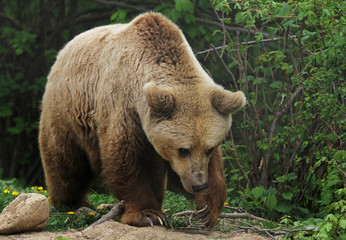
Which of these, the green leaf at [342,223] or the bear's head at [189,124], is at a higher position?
the bear's head at [189,124]

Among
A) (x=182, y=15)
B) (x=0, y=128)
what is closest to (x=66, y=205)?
(x=182, y=15)

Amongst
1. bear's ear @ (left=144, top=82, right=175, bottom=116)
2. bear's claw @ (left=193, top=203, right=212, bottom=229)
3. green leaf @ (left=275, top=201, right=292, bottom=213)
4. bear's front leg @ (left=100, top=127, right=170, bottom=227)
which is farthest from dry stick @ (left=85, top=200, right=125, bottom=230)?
green leaf @ (left=275, top=201, right=292, bottom=213)

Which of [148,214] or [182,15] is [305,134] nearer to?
[148,214]

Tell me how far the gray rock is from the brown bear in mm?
687

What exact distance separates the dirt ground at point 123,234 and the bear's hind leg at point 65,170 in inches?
42.9

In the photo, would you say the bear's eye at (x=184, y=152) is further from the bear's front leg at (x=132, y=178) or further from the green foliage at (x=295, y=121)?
the green foliage at (x=295, y=121)

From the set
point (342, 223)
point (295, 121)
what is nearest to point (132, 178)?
point (342, 223)

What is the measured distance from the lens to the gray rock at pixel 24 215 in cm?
429

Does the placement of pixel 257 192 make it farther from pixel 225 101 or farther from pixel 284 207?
pixel 225 101

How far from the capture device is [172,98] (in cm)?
441

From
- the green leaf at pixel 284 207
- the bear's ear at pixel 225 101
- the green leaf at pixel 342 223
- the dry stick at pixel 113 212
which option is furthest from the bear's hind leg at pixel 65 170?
the green leaf at pixel 342 223

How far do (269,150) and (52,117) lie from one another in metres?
2.30

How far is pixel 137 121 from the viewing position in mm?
4828

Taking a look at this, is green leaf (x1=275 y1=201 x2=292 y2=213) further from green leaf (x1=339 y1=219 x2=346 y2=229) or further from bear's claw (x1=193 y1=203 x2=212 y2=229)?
green leaf (x1=339 y1=219 x2=346 y2=229)
